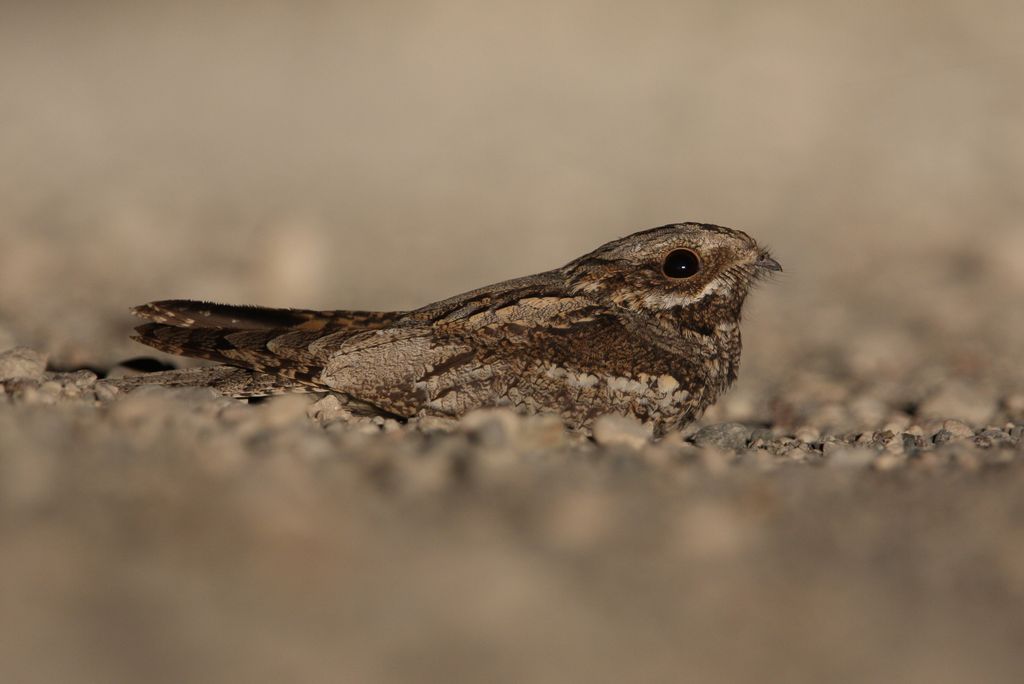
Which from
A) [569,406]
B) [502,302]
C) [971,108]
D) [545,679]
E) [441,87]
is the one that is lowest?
[545,679]

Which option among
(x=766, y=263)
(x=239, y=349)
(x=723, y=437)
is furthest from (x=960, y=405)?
(x=239, y=349)

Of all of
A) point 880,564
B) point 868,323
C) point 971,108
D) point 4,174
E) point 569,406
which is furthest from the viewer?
point 971,108

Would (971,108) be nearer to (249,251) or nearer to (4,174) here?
(249,251)

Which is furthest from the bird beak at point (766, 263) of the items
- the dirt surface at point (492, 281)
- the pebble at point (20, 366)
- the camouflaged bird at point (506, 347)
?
the pebble at point (20, 366)

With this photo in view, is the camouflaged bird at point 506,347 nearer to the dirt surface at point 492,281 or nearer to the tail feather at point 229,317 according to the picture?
the tail feather at point 229,317

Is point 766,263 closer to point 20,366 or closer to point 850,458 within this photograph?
point 850,458

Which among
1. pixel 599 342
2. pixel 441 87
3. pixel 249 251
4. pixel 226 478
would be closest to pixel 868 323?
pixel 599 342

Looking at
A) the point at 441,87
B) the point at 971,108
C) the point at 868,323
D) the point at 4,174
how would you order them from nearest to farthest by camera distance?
the point at 868,323 < the point at 4,174 < the point at 971,108 < the point at 441,87
